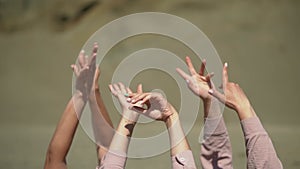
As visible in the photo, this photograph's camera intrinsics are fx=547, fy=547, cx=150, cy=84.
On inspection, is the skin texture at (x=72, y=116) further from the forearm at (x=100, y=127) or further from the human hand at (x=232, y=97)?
the human hand at (x=232, y=97)

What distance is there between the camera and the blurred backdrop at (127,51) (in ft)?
5.82

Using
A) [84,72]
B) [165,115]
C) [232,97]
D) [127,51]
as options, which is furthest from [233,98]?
[127,51]

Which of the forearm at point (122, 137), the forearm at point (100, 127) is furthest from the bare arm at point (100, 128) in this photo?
the forearm at point (122, 137)

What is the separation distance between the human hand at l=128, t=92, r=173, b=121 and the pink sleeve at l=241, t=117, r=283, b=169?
122mm

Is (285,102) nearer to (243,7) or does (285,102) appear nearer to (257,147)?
(243,7)

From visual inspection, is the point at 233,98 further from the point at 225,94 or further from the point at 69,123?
the point at 69,123

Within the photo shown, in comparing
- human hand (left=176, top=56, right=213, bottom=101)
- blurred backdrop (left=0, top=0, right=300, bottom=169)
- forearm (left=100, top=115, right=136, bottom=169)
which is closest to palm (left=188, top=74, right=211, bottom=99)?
human hand (left=176, top=56, right=213, bottom=101)

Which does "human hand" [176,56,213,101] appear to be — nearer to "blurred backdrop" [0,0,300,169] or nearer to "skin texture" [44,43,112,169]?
"skin texture" [44,43,112,169]

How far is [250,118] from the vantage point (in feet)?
2.14

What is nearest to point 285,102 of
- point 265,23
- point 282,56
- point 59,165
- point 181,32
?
point 282,56

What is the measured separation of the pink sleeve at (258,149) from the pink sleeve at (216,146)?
4 cm

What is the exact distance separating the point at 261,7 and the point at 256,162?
1349 mm

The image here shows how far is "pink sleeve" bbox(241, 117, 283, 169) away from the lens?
63 cm

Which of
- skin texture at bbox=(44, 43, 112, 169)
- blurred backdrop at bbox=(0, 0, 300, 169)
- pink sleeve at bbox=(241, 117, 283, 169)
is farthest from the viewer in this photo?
blurred backdrop at bbox=(0, 0, 300, 169)
